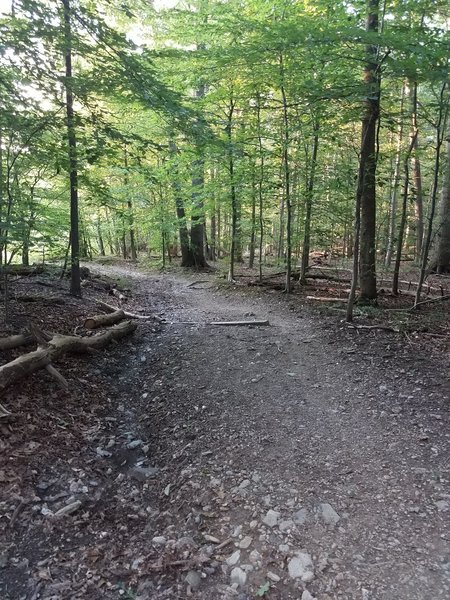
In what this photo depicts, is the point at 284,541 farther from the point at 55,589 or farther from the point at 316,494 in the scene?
the point at 55,589

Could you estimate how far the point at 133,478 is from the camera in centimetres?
404

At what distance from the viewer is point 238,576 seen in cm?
276

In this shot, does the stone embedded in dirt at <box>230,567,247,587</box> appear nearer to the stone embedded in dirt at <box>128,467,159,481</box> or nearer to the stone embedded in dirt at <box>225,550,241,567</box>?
the stone embedded in dirt at <box>225,550,241,567</box>

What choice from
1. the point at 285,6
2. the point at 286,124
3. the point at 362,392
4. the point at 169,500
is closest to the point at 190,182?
the point at 286,124

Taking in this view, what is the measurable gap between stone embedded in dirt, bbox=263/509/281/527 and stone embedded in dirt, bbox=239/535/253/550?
21 centimetres

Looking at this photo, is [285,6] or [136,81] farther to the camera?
[285,6]

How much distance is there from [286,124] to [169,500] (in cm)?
1036

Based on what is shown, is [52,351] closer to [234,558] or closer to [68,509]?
[68,509]

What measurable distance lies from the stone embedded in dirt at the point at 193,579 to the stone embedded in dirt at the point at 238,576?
9.7 inches

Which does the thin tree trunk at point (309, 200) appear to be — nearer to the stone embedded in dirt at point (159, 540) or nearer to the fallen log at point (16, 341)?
the fallen log at point (16, 341)

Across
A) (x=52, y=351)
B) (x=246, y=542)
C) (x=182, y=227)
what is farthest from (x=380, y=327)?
(x=182, y=227)

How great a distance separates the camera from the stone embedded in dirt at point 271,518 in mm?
3209

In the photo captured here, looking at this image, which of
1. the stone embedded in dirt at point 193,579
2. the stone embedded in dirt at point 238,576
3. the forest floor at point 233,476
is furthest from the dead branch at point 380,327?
the stone embedded in dirt at point 193,579

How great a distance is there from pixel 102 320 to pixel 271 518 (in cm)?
595
